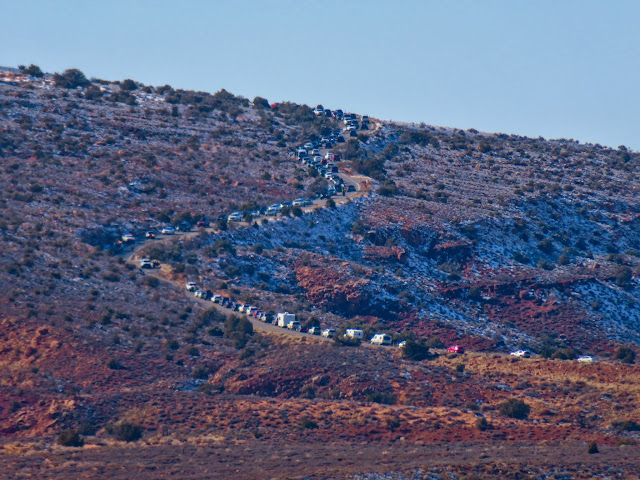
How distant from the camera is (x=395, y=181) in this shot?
4281 inches

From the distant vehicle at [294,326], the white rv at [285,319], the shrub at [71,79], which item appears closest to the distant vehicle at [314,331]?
the distant vehicle at [294,326]

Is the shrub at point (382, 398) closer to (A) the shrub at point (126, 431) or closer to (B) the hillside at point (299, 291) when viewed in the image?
(B) the hillside at point (299, 291)

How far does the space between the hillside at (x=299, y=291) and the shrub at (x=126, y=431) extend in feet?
1.57

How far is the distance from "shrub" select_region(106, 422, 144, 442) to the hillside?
0.48 meters

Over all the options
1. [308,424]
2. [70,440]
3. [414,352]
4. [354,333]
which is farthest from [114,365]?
[414,352]

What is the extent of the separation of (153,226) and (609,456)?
5686cm

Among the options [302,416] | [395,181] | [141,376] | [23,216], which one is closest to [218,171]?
[395,181]

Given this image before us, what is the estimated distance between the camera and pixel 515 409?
156ft

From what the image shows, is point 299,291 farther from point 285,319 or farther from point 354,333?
point 354,333

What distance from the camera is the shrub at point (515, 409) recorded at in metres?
47.3

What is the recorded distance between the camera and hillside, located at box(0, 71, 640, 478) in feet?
137

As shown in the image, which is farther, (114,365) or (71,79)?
(71,79)

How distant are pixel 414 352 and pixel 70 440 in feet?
83.0

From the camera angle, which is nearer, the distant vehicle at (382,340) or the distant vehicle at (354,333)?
the distant vehicle at (382,340)
